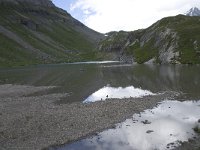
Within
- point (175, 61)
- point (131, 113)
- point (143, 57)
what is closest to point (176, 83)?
point (131, 113)

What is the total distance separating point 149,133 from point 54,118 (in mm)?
16074

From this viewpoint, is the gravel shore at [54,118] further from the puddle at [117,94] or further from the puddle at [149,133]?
the puddle at [117,94]

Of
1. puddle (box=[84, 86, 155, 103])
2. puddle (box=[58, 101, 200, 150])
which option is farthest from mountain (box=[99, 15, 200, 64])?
puddle (box=[58, 101, 200, 150])

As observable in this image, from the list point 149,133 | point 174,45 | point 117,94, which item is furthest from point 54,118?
point 174,45

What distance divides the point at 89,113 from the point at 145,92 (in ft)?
83.4

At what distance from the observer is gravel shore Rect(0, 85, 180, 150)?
38469mm

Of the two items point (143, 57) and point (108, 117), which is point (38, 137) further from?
point (143, 57)

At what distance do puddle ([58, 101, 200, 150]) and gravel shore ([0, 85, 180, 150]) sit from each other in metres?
2.04

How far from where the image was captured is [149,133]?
38469 millimetres

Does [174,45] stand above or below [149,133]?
above

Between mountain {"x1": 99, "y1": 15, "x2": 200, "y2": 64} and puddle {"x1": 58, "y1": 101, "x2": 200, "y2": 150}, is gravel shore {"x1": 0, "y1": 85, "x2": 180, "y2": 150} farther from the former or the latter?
mountain {"x1": 99, "y1": 15, "x2": 200, "y2": 64}

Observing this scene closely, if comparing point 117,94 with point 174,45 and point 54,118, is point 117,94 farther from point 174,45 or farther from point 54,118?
point 174,45

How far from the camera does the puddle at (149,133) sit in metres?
34.6

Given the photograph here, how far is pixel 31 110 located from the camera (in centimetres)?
5647
